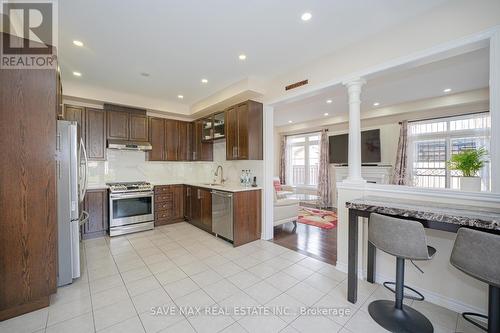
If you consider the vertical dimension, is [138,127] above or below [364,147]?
above

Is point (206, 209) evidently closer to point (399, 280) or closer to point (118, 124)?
point (118, 124)

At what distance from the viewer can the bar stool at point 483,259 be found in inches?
50.3

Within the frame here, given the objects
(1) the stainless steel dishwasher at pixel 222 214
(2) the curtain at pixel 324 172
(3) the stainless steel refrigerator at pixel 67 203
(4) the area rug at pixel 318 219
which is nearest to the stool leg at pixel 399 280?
(1) the stainless steel dishwasher at pixel 222 214

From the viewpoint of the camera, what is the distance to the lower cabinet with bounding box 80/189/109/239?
3824 millimetres

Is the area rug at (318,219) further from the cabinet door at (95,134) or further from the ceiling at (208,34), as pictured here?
the cabinet door at (95,134)

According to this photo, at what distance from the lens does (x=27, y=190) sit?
6.34 feet

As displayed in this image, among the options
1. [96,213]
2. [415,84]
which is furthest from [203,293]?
[415,84]

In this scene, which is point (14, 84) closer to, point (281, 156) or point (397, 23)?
point (397, 23)

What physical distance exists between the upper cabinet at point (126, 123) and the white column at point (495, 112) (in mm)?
5328

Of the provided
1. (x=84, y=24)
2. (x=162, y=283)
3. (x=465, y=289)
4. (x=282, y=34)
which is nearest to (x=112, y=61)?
(x=84, y=24)

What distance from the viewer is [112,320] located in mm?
1826

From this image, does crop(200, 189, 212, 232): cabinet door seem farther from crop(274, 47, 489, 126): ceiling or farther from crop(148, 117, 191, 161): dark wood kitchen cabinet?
crop(274, 47, 489, 126): ceiling

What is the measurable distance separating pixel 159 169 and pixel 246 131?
8.95 feet

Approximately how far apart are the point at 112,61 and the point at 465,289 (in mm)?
5061
